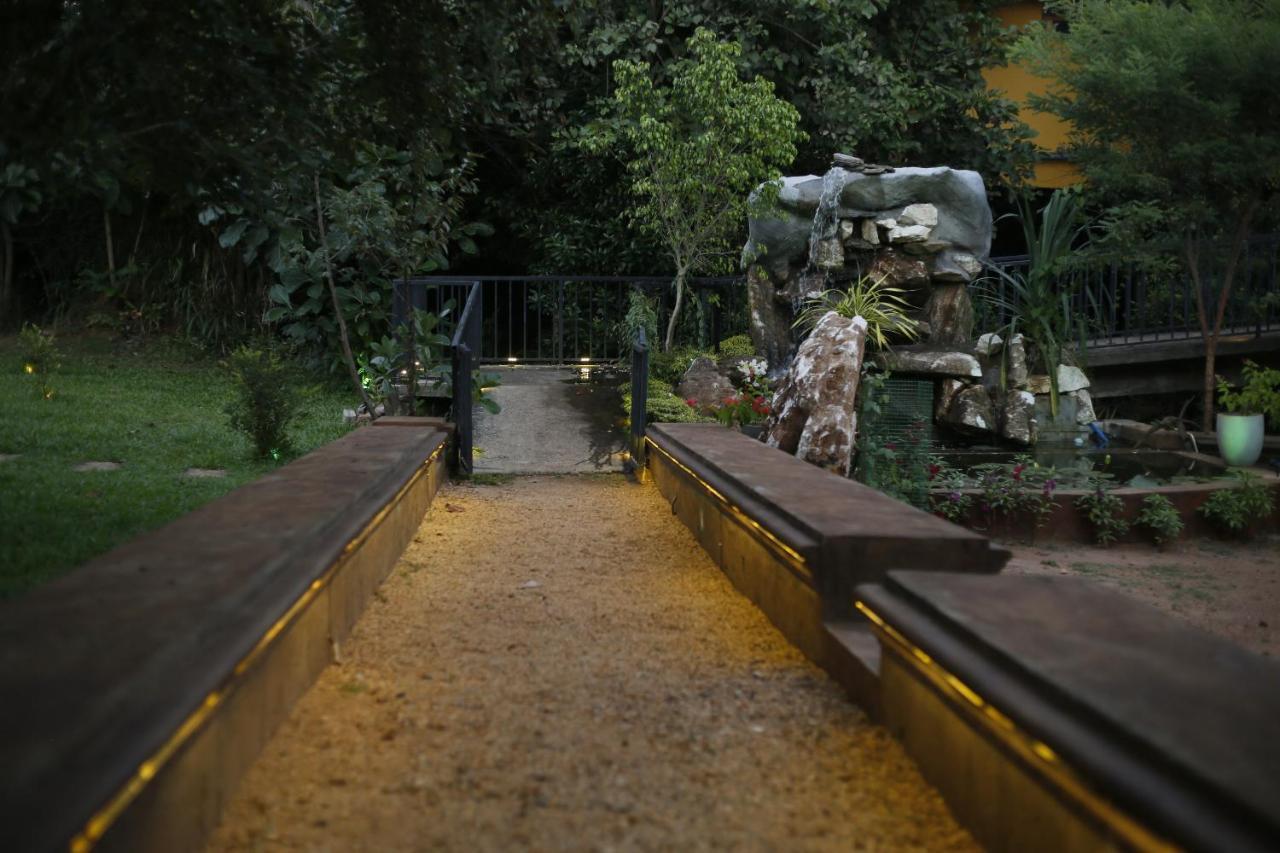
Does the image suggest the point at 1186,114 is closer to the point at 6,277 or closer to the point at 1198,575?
the point at 1198,575

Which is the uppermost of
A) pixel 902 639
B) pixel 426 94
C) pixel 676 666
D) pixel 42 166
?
pixel 426 94

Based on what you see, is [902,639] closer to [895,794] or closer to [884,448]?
[895,794]

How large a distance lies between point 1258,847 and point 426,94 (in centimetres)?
451

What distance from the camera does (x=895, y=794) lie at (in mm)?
2854

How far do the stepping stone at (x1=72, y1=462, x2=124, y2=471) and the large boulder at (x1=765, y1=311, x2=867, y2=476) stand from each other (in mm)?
4504

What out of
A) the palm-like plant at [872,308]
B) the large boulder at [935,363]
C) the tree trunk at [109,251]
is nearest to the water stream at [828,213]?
the palm-like plant at [872,308]

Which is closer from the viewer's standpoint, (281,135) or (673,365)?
(281,135)

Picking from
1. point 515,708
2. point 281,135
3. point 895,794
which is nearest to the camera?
point 895,794

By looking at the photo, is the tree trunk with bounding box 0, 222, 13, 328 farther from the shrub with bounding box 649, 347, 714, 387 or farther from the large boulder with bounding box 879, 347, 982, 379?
the large boulder with bounding box 879, 347, 982, 379

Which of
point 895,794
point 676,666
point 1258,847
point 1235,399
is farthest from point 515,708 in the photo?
point 1235,399

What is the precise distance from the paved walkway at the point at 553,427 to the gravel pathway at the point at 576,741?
4.04m

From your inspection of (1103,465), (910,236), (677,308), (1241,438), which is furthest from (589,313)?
(1241,438)

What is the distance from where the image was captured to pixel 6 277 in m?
16.2

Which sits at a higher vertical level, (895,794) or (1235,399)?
(1235,399)
